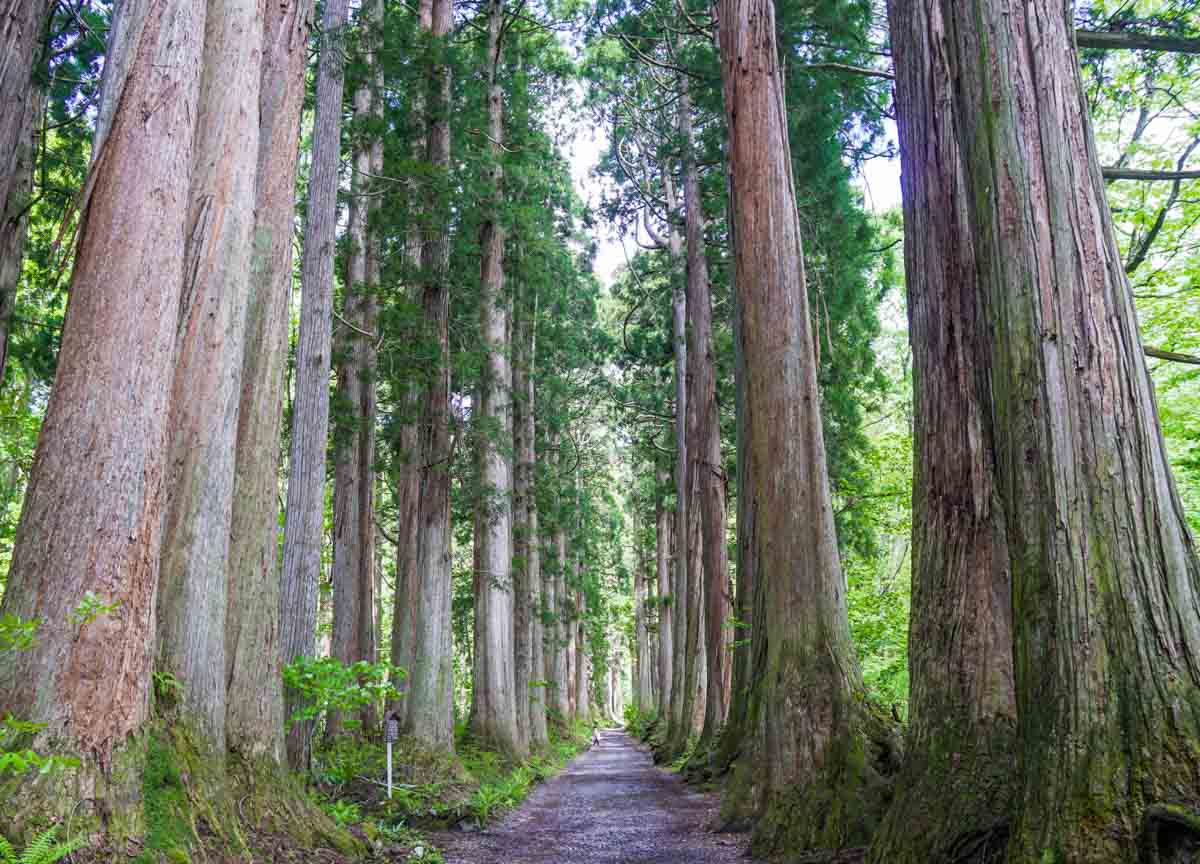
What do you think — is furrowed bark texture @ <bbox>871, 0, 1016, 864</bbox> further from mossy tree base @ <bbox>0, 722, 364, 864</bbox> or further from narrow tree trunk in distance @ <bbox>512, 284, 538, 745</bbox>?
narrow tree trunk in distance @ <bbox>512, 284, 538, 745</bbox>

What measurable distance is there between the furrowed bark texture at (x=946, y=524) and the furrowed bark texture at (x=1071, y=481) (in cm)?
48

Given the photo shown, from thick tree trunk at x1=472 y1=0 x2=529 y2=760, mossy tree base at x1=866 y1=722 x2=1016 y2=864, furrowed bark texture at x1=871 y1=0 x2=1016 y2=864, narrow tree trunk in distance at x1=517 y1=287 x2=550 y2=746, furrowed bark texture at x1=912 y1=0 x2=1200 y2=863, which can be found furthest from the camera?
narrow tree trunk in distance at x1=517 y1=287 x2=550 y2=746

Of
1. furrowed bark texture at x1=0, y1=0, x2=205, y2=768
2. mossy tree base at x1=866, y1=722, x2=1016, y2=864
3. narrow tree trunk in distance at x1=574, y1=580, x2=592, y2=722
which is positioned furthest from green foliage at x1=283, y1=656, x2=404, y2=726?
narrow tree trunk in distance at x1=574, y1=580, x2=592, y2=722

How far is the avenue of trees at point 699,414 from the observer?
3.62 metres

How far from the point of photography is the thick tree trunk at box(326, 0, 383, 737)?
13.3m

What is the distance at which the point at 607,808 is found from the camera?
452 inches

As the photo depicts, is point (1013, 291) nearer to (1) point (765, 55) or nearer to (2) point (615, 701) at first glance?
(1) point (765, 55)

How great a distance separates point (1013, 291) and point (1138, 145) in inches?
396

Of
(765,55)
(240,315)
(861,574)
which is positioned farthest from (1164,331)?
(240,315)

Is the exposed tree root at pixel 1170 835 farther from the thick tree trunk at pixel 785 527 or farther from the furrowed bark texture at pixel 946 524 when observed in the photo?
the thick tree trunk at pixel 785 527

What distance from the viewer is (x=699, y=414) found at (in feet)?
51.6

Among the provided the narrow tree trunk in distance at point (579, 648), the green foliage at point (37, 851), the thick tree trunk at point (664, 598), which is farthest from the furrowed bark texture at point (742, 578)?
the narrow tree trunk in distance at point (579, 648)

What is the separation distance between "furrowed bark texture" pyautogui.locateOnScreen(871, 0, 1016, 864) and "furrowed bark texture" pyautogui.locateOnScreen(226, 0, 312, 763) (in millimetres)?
4095

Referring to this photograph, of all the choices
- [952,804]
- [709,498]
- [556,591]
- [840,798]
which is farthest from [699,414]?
[556,591]
